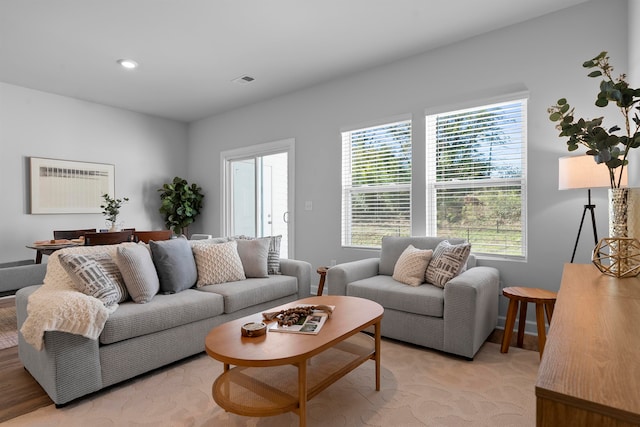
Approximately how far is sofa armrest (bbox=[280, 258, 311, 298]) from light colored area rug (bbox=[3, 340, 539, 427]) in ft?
3.96

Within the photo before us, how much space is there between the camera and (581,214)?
2.88 m

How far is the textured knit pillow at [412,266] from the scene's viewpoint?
3006mm

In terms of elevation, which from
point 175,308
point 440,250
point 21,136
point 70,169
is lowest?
point 175,308

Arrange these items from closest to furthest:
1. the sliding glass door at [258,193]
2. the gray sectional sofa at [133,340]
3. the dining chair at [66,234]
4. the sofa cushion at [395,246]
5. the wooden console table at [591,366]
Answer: the wooden console table at [591,366] → the gray sectional sofa at [133,340] → the sofa cushion at [395,246] → the dining chair at [66,234] → the sliding glass door at [258,193]

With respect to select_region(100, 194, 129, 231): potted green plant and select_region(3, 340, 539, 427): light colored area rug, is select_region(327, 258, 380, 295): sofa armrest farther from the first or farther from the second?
select_region(100, 194, 129, 231): potted green plant

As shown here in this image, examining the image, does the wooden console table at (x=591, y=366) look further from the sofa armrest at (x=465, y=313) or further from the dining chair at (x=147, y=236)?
the dining chair at (x=147, y=236)

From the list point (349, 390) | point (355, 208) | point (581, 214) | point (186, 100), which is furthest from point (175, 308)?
point (186, 100)

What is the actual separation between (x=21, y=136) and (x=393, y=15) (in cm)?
485

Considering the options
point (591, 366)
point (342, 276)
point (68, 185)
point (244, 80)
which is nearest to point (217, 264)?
point (342, 276)

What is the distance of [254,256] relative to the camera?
3408 millimetres

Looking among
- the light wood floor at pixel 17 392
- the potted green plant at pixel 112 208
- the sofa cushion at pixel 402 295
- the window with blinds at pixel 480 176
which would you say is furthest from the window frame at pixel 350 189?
the light wood floor at pixel 17 392

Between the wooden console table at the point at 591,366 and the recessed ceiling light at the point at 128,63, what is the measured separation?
4438mm

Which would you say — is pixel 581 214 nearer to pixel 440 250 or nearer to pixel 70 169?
pixel 440 250

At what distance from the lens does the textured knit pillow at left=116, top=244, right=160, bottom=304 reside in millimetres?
2475
